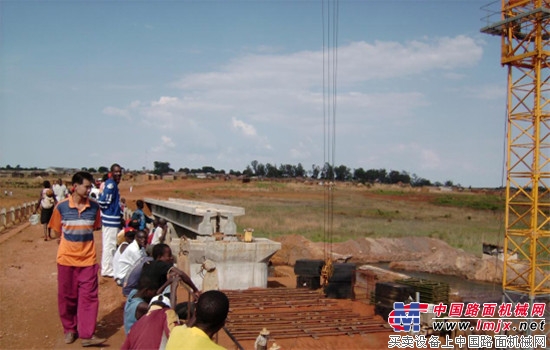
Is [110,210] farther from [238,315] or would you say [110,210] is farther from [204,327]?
[204,327]

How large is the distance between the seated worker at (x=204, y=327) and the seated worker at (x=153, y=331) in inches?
23.2

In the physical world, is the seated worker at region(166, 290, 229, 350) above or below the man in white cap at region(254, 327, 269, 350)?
above

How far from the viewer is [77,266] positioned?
6.73m

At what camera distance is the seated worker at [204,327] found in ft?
9.89

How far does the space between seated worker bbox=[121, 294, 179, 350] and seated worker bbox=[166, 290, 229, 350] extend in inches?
23.2

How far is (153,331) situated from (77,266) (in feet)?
11.3

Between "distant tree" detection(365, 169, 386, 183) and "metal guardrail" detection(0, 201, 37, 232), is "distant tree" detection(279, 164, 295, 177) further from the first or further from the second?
"metal guardrail" detection(0, 201, 37, 232)

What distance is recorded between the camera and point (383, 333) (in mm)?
10109

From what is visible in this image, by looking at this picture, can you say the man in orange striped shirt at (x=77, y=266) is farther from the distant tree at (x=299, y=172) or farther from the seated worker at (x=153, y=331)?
the distant tree at (x=299, y=172)

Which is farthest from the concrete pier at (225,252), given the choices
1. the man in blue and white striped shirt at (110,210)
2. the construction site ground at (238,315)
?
the man in blue and white striped shirt at (110,210)

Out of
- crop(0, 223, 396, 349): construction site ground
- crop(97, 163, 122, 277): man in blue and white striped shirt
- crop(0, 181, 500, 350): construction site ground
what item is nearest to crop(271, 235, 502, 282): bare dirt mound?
crop(0, 181, 500, 350): construction site ground

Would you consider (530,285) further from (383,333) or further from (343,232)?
(383,333)

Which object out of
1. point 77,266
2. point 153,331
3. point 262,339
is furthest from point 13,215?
point 153,331

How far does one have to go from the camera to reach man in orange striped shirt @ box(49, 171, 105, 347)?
671cm
